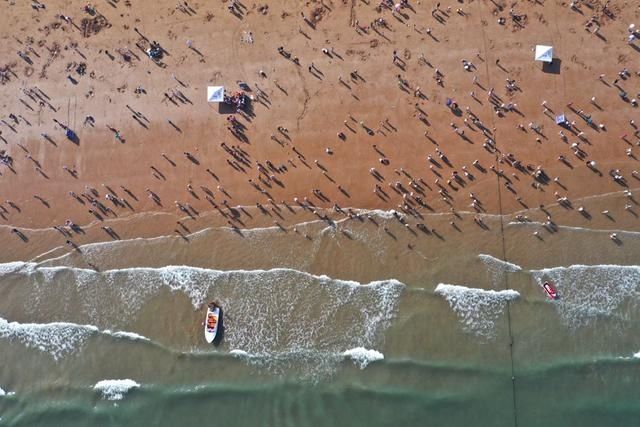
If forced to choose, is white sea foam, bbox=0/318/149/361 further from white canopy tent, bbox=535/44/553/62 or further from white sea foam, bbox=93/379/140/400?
white canopy tent, bbox=535/44/553/62

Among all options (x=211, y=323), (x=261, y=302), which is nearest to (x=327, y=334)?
(x=261, y=302)

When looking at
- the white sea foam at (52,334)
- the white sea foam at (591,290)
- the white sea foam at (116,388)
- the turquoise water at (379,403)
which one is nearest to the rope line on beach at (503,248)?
the turquoise water at (379,403)

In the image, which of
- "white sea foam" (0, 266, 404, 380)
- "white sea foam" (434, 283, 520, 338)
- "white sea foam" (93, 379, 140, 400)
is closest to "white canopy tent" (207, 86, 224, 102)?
"white sea foam" (0, 266, 404, 380)

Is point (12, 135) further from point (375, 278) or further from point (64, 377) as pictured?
point (375, 278)

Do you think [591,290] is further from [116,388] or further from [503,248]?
[116,388]

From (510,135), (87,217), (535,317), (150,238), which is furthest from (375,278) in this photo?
(87,217)

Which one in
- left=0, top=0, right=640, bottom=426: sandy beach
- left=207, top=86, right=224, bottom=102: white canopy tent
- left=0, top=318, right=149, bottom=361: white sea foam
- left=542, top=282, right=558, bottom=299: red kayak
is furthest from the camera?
left=207, top=86, right=224, bottom=102: white canopy tent
